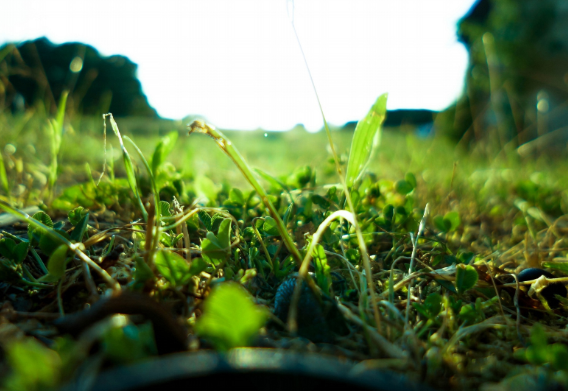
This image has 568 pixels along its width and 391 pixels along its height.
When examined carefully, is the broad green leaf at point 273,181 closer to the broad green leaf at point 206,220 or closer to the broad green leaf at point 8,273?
the broad green leaf at point 206,220

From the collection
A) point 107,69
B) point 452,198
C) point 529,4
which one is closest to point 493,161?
point 452,198

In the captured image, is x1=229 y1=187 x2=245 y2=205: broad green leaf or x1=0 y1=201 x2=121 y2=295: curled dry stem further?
x1=229 y1=187 x2=245 y2=205: broad green leaf

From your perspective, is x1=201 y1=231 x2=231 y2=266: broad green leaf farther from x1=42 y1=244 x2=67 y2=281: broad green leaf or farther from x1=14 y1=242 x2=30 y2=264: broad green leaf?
x1=14 y1=242 x2=30 y2=264: broad green leaf

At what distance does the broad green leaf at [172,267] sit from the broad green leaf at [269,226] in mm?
344

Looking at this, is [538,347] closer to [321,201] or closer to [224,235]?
[224,235]

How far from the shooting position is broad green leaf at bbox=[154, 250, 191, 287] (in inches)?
30.6

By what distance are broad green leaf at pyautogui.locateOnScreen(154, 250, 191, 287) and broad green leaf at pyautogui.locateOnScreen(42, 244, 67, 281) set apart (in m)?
0.19

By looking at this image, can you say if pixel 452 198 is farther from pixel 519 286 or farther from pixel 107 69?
pixel 107 69

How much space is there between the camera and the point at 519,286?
1.00 metres

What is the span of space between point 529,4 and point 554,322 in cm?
1218

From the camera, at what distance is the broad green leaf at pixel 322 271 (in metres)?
0.88

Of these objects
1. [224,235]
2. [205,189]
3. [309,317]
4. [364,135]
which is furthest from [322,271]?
[205,189]

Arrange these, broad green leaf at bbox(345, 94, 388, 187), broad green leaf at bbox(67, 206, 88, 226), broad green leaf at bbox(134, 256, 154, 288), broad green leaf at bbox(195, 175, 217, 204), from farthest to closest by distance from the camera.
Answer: broad green leaf at bbox(195, 175, 217, 204) → broad green leaf at bbox(345, 94, 388, 187) → broad green leaf at bbox(67, 206, 88, 226) → broad green leaf at bbox(134, 256, 154, 288)

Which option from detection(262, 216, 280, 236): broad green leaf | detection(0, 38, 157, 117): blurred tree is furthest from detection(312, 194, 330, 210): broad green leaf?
detection(0, 38, 157, 117): blurred tree
